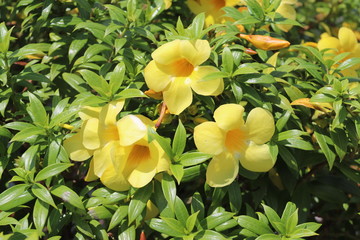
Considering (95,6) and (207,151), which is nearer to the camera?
(207,151)

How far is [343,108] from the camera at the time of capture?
183 centimetres

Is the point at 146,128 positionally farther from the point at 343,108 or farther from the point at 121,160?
the point at 343,108

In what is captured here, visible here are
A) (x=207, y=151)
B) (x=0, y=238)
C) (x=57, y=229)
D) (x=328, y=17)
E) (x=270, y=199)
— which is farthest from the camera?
(x=328, y=17)

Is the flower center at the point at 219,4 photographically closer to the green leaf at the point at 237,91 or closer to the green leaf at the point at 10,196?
the green leaf at the point at 237,91

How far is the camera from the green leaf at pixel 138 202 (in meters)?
1.71

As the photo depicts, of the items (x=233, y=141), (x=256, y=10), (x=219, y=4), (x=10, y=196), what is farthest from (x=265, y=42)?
(x=10, y=196)

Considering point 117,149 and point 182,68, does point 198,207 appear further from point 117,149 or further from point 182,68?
point 182,68

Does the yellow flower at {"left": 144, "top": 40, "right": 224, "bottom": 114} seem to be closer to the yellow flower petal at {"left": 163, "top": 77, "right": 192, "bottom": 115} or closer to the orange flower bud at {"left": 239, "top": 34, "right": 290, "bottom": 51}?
the yellow flower petal at {"left": 163, "top": 77, "right": 192, "bottom": 115}

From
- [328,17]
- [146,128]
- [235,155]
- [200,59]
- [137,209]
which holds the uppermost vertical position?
[200,59]

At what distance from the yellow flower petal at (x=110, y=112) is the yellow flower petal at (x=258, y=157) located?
0.51 meters

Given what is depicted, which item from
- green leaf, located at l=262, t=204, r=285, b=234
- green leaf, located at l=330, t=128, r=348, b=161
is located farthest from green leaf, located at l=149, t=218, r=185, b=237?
green leaf, located at l=330, t=128, r=348, b=161

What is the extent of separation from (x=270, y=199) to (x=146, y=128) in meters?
0.80

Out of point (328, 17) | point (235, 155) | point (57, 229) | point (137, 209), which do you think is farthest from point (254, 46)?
point (328, 17)

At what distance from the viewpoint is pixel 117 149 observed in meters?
1.72
